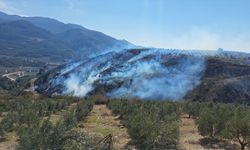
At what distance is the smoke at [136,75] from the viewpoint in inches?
6048

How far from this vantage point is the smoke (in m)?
154

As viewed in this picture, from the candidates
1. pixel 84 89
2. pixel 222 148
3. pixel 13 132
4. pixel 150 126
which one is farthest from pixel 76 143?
pixel 84 89

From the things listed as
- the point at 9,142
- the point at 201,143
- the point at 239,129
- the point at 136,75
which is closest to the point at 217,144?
the point at 201,143

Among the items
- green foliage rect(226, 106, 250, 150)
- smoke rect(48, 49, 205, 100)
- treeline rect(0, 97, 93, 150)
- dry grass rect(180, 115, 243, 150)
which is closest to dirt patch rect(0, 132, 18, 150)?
treeline rect(0, 97, 93, 150)

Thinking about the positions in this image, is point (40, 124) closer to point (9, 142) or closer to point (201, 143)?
point (9, 142)

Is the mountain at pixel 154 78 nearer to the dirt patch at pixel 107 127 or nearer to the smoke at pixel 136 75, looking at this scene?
the smoke at pixel 136 75

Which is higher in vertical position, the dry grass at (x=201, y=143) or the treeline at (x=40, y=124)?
the treeline at (x=40, y=124)

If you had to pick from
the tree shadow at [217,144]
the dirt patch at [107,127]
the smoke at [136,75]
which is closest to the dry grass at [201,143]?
the tree shadow at [217,144]

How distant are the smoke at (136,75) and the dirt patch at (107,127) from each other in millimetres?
54917

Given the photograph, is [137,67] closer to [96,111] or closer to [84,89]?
[84,89]

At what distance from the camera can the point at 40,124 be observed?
63.4 metres

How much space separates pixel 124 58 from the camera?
635 ft

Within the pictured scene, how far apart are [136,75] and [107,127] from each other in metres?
94.8

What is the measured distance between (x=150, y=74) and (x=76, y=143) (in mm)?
153507
